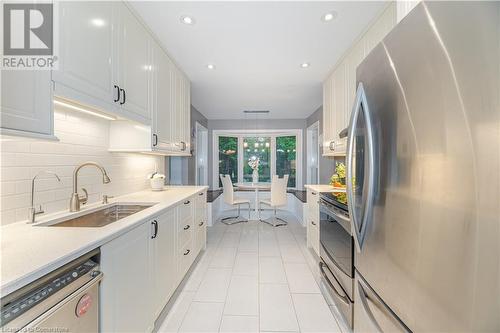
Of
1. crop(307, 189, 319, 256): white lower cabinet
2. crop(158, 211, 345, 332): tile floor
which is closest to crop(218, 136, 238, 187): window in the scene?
crop(158, 211, 345, 332): tile floor

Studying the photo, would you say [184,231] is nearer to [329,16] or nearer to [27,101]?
[27,101]

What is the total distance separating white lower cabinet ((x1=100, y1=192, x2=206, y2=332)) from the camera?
1058 mm

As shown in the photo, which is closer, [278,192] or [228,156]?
[278,192]

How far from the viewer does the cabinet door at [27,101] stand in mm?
835

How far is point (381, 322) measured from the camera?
97cm

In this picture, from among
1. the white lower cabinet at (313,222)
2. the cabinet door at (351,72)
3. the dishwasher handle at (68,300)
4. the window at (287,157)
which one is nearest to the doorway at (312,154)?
the window at (287,157)

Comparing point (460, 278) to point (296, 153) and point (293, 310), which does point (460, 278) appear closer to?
point (293, 310)

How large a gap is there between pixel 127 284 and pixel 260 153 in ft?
16.3

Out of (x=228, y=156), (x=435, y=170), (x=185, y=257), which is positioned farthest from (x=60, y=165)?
(x=228, y=156)

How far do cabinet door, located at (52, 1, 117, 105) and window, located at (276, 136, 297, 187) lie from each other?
184 inches

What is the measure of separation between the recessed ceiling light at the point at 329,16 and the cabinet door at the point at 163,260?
2.11 m

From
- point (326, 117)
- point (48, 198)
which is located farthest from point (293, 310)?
point (326, 117)

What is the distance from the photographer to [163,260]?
1666 millimetres

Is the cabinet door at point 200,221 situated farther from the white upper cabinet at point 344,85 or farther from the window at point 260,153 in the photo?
the window at point 260,153
